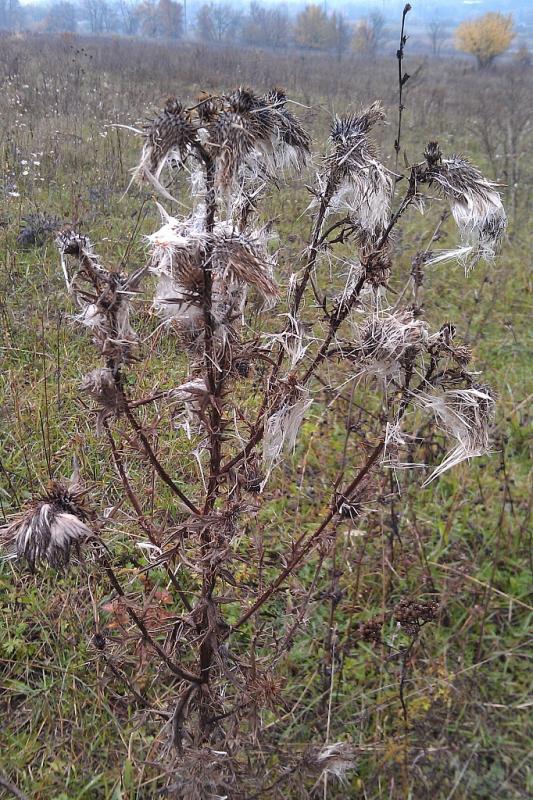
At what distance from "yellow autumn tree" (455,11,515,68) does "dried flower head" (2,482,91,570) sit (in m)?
52.6

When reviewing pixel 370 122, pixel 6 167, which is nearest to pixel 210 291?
pixel 370 122

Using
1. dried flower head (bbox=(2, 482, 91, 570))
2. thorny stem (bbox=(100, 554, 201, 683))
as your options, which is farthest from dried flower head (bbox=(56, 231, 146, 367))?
thorny stem (bbox=(100, 554, 201, 683))

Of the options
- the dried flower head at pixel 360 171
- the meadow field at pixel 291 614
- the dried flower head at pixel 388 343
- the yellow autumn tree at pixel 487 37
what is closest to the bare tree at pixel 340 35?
the yellow autumn tree at pixel 487 37

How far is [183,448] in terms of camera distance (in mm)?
3090

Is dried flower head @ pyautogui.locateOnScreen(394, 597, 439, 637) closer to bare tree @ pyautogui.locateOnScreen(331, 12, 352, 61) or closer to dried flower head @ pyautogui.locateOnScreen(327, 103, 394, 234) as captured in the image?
dried flower head @ pyautogui.locateOnScreen(327, 103, 394, 234)

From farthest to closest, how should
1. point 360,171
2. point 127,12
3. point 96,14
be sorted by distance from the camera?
1. point 96,14
2. point 127,12
3. point 360,171

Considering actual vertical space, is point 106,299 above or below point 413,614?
above

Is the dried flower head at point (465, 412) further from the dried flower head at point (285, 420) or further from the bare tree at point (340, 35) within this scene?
the bare tree at point (340, 35)

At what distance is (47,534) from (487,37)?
6089cm

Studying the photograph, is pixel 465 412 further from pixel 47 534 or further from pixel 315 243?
pixel 47 534

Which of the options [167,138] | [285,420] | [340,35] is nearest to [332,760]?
[285,420]

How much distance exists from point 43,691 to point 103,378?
1.60 meters

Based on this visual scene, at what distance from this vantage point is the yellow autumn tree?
4870 cm

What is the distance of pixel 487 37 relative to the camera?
1954 inches
